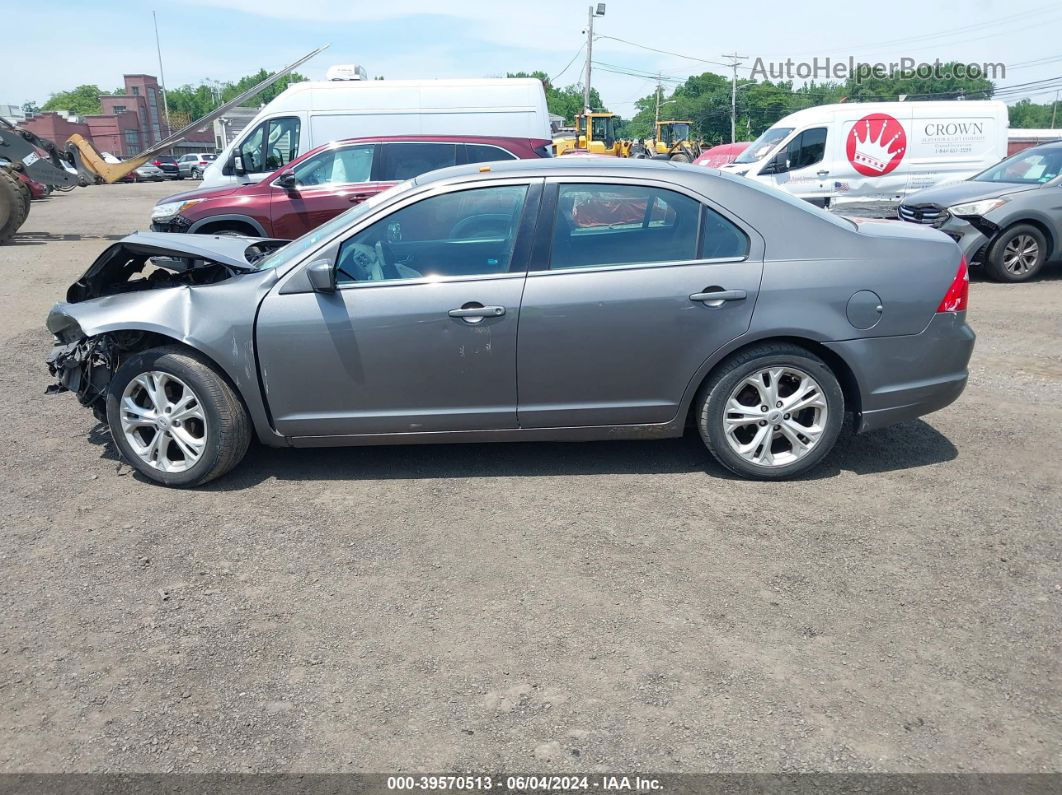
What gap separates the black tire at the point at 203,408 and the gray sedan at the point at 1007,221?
29.1 ft

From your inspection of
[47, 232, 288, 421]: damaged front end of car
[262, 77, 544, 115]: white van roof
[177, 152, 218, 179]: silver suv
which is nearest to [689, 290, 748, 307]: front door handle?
[47, 232, 288, 421]: damaged front end of car

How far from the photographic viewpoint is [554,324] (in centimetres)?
425

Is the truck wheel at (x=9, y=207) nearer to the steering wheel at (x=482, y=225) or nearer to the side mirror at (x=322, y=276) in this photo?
the side mirror at (x=322, y=276)

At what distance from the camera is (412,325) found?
426 centimetres

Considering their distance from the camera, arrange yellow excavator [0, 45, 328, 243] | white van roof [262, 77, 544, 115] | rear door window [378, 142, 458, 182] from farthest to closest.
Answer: yellow excavator [0, 45, 328, 243], white van roof [262, 77, 544, 115], rear door window [378, 142, 458, 182]

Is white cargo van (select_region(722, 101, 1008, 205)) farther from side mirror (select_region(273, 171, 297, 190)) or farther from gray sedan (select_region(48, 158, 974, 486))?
gray sedan (select_region(48, 158, 974, 486))

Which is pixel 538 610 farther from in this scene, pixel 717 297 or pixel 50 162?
pixel 50 162

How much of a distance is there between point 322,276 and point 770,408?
2.40 metres

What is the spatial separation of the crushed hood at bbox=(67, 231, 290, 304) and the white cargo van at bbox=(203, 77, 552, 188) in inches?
308

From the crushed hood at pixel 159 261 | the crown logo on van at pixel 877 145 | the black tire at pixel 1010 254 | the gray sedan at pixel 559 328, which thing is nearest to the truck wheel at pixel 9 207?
the crushed hood at pixel 159 261

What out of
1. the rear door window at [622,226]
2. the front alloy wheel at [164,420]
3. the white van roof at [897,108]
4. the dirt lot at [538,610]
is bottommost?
the dirt lot at [538,610]

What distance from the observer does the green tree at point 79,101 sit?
360 ft

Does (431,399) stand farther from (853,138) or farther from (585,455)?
(853,138)

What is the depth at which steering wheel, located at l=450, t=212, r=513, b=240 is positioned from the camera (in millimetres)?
4387
